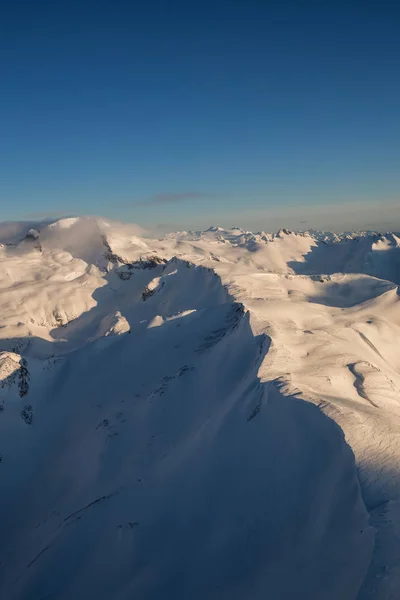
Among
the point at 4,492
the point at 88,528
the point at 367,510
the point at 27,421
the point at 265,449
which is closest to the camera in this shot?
the point at 367,510

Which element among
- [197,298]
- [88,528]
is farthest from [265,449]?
[197,298]

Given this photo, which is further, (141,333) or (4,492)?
(141,333)

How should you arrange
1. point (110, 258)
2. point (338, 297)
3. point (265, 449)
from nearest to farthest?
point (265, 449) < point (338, 297) < point (110, 258)

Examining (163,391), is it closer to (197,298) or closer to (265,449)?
(265,449)

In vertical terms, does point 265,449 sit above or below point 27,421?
above

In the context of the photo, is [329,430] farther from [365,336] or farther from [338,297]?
Result: [338,297]

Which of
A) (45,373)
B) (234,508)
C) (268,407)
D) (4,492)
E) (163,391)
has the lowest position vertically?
(4,492)
